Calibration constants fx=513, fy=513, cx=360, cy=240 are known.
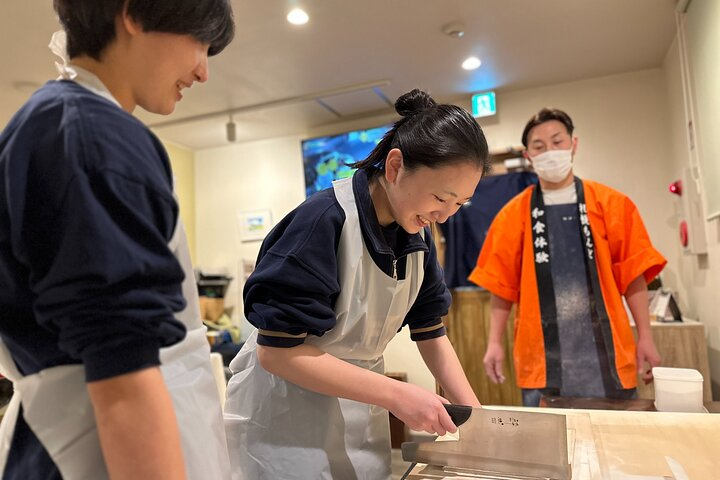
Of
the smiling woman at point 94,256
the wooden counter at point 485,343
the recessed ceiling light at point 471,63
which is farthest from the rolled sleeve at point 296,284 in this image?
the recessed ceiling light at point 471,63

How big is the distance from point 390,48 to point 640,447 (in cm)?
Result: 257

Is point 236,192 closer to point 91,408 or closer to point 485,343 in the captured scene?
point 485,343

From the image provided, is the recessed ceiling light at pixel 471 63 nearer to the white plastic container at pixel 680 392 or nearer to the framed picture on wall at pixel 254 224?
the framed picture on wall at pixel 254 224

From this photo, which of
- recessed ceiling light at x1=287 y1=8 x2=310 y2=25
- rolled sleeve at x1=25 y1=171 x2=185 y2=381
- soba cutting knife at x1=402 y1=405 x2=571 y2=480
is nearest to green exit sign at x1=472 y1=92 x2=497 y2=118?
recessed ceiling light at x1=287 y1=8 x2=310 y2=25

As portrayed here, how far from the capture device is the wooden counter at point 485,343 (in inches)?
101

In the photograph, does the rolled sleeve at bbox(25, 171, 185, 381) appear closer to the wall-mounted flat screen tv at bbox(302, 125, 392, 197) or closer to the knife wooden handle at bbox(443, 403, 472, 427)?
the knife wooden handle at bbox(443, 403, 472, 427)

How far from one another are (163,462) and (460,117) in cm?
72

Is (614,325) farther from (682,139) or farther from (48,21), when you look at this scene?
(48,21)

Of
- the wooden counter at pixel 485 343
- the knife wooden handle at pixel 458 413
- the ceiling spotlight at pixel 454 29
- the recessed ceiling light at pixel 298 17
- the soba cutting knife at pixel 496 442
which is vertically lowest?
the wooden counter at pixel 485 343

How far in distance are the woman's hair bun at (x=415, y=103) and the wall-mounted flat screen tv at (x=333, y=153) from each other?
10.0ft

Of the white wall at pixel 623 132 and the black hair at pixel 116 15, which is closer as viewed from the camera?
the black hair at pixel 116 15

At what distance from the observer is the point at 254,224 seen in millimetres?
4727

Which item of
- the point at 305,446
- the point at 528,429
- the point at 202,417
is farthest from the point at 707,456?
the point at 202,417

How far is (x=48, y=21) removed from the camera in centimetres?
252
